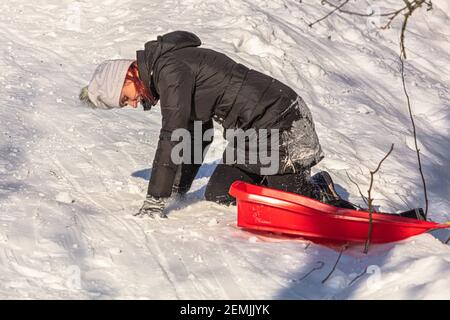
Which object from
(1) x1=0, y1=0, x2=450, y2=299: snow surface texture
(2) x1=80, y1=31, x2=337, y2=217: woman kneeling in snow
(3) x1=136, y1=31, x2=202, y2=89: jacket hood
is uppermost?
(3) x1=136, y1=31, x2=202, y2=89: jacket hood

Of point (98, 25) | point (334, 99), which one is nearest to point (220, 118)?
→ point (334, 99)

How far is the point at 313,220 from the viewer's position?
4207 millimetres

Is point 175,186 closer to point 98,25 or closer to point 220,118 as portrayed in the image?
point 220,118

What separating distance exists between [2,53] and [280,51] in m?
2.94

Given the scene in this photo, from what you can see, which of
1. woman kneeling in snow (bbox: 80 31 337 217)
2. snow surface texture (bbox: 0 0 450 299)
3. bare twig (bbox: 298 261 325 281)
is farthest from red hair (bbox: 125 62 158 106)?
bare twig (bbox: 298 261 325 281)

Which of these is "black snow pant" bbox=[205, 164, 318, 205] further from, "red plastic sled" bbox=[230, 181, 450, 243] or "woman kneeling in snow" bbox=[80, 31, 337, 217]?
→ "red plastic sled" bbox=[230, 181, 450, 243]

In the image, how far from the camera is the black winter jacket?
425 centimetres

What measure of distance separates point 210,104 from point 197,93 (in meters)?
0.11

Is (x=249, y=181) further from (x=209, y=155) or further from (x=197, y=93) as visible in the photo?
(x=209, y=155)

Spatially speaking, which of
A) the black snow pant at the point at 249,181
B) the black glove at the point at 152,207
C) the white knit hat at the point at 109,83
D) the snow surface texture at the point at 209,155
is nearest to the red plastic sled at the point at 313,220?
the snow surface texture at the point at 209,155

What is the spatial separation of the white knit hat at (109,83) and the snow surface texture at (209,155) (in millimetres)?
670

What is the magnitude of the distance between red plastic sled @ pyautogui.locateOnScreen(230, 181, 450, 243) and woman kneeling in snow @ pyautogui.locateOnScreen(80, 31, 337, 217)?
1.03 feet

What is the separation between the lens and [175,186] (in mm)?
4969

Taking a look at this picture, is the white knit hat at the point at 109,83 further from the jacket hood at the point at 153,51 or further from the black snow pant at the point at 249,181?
the black snow pant at the point at 249,181
